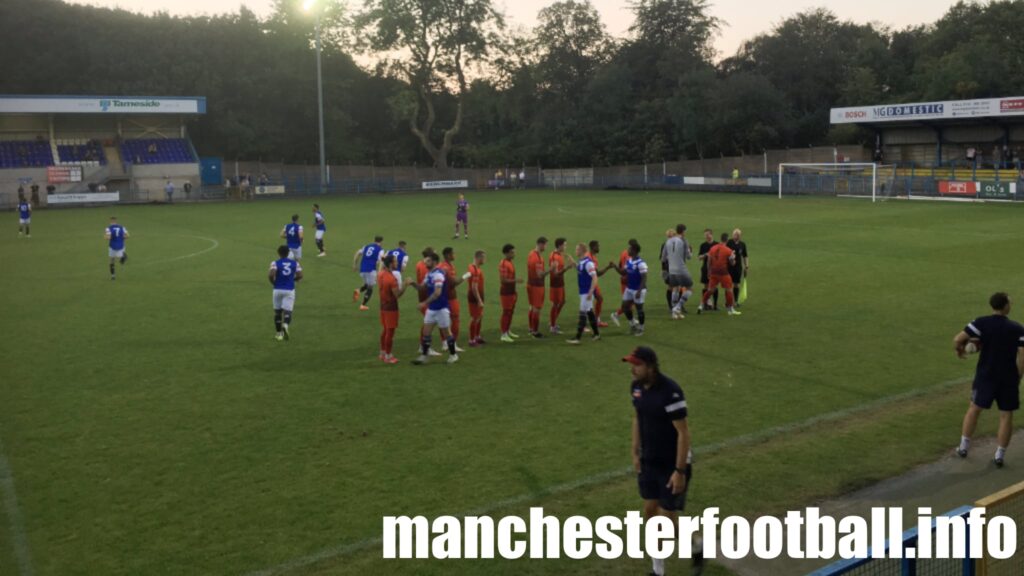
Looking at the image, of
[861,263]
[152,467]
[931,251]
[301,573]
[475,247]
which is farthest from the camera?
[475,247]

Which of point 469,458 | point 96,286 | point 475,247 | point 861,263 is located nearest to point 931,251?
point 861,263

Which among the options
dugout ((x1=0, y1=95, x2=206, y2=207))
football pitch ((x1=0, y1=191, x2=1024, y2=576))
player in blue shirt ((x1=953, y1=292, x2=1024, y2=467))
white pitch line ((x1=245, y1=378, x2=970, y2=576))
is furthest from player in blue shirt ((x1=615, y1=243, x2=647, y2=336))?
dugout ((x1=0, y1=95, x2=206, y2=207))

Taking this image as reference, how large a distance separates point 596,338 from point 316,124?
7336 cm

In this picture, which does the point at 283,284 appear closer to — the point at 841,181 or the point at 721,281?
the point at 721,281

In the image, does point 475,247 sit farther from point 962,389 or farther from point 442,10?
point 442,10

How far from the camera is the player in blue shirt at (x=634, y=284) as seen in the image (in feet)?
55.3

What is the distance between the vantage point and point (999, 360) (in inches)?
396

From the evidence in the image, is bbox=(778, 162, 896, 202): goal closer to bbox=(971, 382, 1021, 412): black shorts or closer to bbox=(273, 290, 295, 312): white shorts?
bbox=(273, 290, 295, 312): white shorts

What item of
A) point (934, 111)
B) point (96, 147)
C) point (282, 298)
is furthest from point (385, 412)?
point (96, 147)

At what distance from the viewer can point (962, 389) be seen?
44.0 feet

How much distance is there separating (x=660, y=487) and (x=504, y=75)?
90.1 meters

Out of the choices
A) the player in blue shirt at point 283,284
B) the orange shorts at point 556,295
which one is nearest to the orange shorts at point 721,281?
the orange shorts at point 556,295

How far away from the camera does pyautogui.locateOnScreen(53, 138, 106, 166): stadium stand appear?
6775cm

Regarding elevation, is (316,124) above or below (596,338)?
above
